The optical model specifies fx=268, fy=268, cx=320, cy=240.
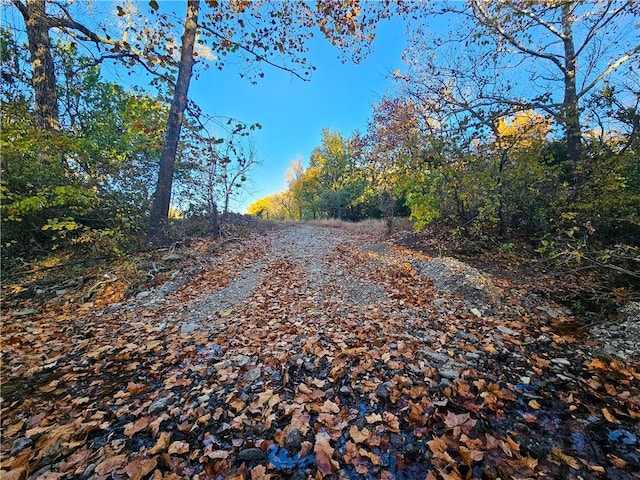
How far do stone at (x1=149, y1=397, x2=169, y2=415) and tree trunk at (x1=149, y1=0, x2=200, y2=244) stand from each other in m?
5.03

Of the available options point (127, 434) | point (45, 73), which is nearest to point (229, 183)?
point (45, 73)

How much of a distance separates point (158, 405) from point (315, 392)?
1319 millimetres

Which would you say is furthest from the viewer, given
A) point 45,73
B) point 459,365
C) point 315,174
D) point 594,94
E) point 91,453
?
point 315,174

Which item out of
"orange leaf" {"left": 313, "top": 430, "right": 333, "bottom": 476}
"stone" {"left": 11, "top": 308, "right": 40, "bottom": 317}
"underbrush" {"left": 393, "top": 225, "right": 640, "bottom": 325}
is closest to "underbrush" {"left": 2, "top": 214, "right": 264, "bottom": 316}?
"stone" {"left": 11, "top": 308, "right": 40, "bottom": 317}

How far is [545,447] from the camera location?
5.89ft

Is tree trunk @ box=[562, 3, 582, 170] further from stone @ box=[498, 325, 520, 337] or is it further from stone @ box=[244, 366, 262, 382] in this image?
stone @ box=[244, 366, 262, 382]

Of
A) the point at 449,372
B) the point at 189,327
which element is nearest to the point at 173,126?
the point at 189,327

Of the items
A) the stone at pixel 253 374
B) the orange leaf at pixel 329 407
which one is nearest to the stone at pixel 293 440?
the orange leaf at pixel 329 407

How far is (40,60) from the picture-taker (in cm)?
602

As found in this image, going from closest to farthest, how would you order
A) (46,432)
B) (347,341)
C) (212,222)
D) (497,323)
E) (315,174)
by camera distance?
(46,432) → (347,341) → (497,323) → (212,222) → (315,174)

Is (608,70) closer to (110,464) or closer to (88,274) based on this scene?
(110,464)

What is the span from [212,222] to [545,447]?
9033 millimetres

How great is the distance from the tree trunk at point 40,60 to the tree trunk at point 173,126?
7.18ft

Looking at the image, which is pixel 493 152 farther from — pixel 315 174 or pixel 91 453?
pixel 315 174
